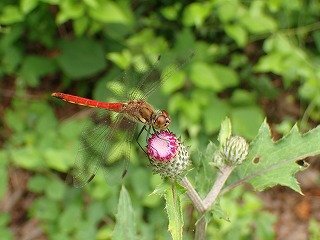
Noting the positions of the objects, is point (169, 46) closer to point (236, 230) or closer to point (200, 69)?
point (200, 69)

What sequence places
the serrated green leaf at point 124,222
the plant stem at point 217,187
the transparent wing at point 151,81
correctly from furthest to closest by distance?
1. the transparent wing at point 151,81
2. the serrated green leaf at point 124,222
3. the plant stem at point 217,187

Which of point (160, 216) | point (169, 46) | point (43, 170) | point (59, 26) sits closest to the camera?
point (160, 216)

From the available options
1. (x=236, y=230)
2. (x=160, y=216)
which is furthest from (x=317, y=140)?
(x=160, y=216)

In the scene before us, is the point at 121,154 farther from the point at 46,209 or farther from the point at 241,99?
the point at 241,99

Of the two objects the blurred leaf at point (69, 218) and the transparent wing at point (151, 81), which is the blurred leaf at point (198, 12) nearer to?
the transparent wing at point (151, 81)

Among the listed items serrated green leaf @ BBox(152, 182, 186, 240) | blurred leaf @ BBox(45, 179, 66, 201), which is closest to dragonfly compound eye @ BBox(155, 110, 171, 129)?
serrated green leaf @ BBox(152, 182, 186, 240)

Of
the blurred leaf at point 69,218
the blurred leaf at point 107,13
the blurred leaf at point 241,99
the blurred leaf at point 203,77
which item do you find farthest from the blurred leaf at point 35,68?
the blurred leaf at point 241,99
